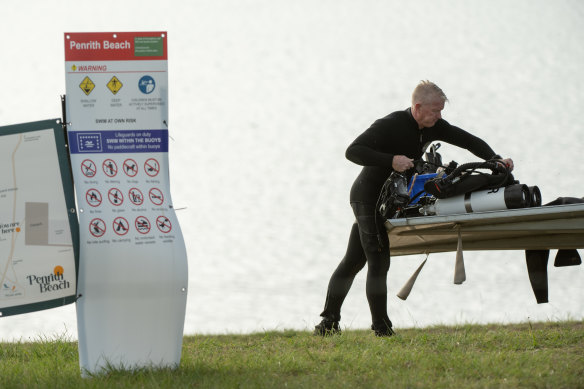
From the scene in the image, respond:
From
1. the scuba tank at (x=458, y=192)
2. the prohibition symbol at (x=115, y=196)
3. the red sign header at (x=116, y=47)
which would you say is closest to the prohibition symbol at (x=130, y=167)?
the prohibition symbol at (x=115, y=196)

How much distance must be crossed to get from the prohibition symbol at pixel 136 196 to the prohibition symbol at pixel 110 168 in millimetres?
164

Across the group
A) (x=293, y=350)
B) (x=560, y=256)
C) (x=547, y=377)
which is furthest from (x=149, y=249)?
(x=560, y=256)

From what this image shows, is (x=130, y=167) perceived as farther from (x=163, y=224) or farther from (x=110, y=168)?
(x=163, y=224)

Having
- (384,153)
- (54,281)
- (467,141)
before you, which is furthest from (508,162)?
(54,281)

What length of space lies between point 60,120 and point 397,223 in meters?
2.57

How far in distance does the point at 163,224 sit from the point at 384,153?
6.87 feet

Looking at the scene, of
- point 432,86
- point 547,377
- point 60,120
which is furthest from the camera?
point 432,86

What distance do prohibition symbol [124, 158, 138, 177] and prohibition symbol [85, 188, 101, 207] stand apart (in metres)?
0.23

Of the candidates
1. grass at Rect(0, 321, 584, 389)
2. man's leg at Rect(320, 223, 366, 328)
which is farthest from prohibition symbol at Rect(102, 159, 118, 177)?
man's leg at Rect(320, 223, 366, 328)

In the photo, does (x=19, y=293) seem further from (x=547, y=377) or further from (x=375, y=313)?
(x=547, y=377)

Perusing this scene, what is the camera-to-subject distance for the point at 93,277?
4.98 metres

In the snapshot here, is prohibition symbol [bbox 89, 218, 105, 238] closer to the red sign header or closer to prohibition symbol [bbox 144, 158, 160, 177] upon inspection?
prohibition symbol [bbox 144, 158, 160, 177]

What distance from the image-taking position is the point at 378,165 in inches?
250

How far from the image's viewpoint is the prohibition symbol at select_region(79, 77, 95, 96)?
5.12m
